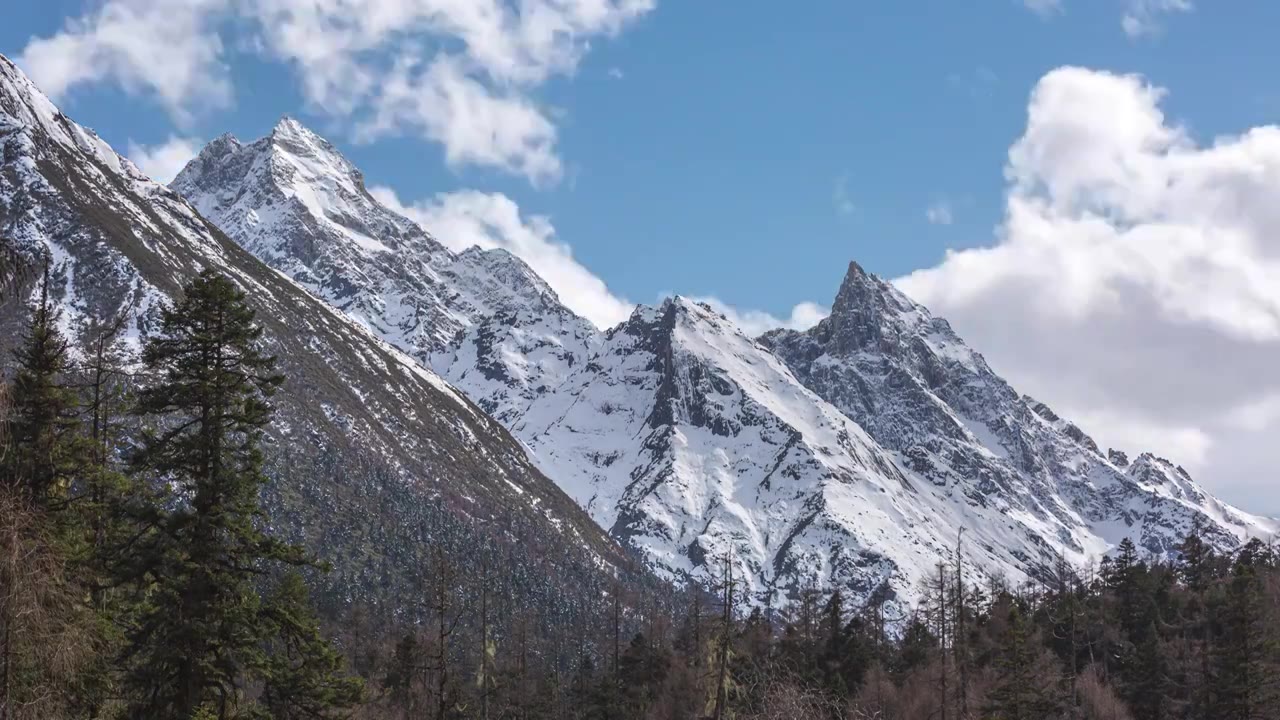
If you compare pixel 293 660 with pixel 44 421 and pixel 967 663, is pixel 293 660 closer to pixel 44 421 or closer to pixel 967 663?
pixel 44 421

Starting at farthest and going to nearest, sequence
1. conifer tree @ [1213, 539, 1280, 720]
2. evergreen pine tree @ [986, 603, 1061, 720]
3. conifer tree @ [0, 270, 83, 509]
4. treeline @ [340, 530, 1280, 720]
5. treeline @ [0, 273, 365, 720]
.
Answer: conifer tree @ [1213, 539, 1280, 720]
treeline @ [340, 530, 1280, 720]
evergreen pine tree @ [986, 603, 1061, 720]
conifer tree @ [0, 270, 83, 509]
treeline @ [0, 273, 365, 720]

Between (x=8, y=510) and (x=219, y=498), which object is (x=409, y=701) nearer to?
(x=219, y=498)

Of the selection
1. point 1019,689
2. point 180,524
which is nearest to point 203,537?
point 180,524

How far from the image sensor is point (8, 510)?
19.1 meters

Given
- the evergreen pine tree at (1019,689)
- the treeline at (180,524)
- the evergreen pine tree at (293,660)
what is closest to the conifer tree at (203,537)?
the treeline at (180,524)

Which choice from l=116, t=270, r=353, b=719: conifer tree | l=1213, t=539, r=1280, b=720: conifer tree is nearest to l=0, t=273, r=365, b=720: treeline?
l=116, t=270, r=353, b=719: conifer tree

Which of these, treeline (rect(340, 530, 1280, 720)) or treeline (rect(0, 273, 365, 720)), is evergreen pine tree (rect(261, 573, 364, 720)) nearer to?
treeline (rect(0, 273, 365, 720))

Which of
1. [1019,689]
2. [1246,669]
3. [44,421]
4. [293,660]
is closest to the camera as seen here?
[44,421]

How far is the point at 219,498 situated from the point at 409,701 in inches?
2027

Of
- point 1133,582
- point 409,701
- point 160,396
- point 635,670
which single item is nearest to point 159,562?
point 160,396

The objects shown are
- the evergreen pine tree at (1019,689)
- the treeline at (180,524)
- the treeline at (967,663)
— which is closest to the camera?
the treeline at (180,524)

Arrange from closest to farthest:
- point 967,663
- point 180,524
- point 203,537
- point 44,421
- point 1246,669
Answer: point 180,524, point 203,537, point 44,421, point 1246,669, point 967,663

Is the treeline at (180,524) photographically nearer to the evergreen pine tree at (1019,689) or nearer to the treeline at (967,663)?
the treeline at (967,663)

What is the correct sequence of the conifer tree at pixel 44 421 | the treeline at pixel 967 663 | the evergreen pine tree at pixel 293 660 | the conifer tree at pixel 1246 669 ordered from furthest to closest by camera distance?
the conifer tree at pixel 1246 669, the treeline at pixel 967 663, the conifer tree at pixel 44 421, the evergreen pine tree at pixel 293 660
